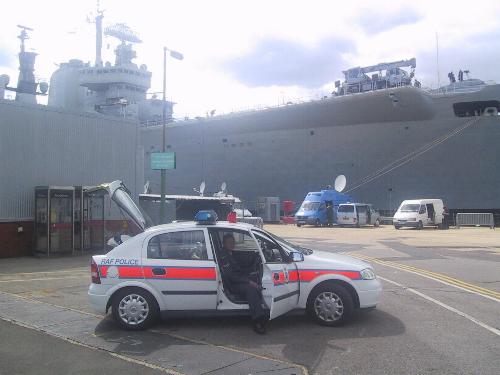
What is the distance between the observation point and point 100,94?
59.9m

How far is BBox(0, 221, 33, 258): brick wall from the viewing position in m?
15.9

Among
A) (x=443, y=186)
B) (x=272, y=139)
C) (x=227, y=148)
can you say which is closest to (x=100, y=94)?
(x=227, y=148)

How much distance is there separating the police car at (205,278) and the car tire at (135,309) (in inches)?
0.5

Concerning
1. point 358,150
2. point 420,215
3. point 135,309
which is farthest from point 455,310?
point 358,150

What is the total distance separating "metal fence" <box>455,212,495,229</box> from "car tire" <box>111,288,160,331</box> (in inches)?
1170

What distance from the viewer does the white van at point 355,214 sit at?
35250 millimetres

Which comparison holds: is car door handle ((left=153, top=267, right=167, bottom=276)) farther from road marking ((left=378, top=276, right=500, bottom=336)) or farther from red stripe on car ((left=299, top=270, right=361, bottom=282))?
road marking ((left=378, top=276, right=500, bottom=336))

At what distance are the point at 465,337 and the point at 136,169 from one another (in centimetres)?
1616

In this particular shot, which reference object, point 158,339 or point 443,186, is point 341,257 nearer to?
point 158,339

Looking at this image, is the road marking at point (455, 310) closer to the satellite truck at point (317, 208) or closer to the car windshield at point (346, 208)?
the car windshield at point (346, 208)

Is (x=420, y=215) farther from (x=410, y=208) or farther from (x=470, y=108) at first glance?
(x=470, y=108)

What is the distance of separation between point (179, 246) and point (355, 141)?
37.0 m

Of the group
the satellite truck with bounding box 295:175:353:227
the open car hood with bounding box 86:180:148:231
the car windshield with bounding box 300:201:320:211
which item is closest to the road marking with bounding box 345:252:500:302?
the open car hood with bounding box 86:180:148:231

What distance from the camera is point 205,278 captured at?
21.3ft
